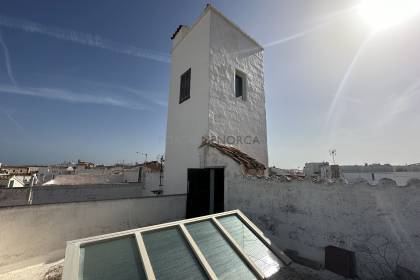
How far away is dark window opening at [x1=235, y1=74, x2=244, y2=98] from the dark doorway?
4.05 metres

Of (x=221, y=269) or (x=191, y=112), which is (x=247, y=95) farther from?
(x=221, y=269)

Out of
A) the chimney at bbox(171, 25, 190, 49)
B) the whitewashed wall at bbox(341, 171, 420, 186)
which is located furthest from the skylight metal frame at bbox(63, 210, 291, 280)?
the chimney at bbox(171, 25, 190, 49)

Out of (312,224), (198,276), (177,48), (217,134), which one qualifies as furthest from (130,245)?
(177,48)

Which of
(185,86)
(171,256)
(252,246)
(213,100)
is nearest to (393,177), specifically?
(213,100)

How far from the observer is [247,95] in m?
9.22

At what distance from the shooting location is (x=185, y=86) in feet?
30.2

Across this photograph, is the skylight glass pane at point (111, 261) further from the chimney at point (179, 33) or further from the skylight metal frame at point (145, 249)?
the chimney at point (179, 33)

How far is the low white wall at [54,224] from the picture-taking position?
415cm

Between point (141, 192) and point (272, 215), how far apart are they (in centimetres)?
1094

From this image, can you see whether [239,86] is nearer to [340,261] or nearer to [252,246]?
[340,261]

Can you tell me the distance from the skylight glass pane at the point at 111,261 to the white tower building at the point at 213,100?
470cm

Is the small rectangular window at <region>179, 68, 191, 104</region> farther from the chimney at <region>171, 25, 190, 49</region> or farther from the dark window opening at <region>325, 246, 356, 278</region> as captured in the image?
the dark window opening at <region>325, 246, 356, 278</region>

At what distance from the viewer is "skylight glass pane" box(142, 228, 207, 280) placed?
1730 mm

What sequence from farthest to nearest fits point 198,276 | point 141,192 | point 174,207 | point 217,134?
point 141,192 < point 217,134 < point 174,207 < point 198,276
